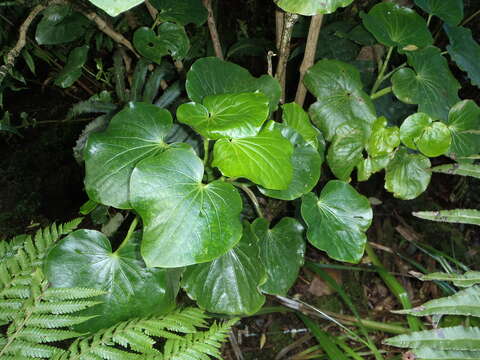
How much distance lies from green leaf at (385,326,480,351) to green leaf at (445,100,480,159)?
2.07ft

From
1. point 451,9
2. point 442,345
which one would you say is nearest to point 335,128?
point 451,9

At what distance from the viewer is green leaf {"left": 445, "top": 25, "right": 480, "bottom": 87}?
57.1 inches

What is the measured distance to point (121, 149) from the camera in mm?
1077

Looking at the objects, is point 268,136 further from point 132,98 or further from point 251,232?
point 132,98

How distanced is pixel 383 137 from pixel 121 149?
2.92ft

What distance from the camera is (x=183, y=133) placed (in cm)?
141

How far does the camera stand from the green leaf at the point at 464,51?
1.45m

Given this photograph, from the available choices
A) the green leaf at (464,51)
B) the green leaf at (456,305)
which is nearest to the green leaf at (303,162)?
the green leaf at (456,305)

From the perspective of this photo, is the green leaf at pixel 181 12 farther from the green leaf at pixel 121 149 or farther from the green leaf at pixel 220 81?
the green leaf at pixel 121 149

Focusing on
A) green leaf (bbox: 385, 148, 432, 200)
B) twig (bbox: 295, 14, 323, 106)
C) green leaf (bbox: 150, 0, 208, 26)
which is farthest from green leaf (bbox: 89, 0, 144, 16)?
green leaf (bbox: 385, 148, 432, 200)

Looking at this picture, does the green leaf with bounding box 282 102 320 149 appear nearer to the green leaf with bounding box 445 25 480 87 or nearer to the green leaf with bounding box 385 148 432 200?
the green leaf with bounding box 385 148 432 200

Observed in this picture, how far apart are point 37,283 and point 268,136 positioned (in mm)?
721

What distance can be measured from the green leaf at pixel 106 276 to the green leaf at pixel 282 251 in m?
0.37

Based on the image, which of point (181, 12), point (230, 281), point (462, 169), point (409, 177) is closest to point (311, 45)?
point (181, 12)
